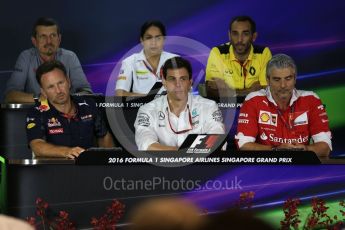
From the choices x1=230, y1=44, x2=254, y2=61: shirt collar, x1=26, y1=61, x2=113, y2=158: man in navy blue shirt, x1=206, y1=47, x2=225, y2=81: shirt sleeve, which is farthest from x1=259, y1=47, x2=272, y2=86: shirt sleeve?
x1=26, y1=61, x2=113, y2=158: man in navy blue shirt

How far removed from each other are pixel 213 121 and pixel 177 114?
255mm

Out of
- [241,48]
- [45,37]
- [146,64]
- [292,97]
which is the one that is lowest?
[292,97]

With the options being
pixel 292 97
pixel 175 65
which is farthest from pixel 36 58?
pixel 292 97

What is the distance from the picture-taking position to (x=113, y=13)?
9.08m

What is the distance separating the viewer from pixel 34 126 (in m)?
A: 6.13

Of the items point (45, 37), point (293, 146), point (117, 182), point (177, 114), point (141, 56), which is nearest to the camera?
point (117, 182)

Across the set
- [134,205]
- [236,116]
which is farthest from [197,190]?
[236,116]

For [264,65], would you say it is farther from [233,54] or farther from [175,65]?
[175,65]

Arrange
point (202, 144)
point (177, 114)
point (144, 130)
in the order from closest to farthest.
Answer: point (202, 144) < point (144, 130) < point (177, 114)

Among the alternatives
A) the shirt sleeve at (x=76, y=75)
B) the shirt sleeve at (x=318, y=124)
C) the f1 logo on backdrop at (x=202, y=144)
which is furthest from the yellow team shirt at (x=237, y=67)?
the f1 logo on backdrop at (x=202, y=144)

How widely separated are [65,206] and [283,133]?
1.75 metres

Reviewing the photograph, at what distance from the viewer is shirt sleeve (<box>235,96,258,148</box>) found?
623 centimetres

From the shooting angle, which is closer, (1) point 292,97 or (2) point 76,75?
(1) point 292,97

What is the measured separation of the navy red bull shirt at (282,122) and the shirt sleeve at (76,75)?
2.17m
